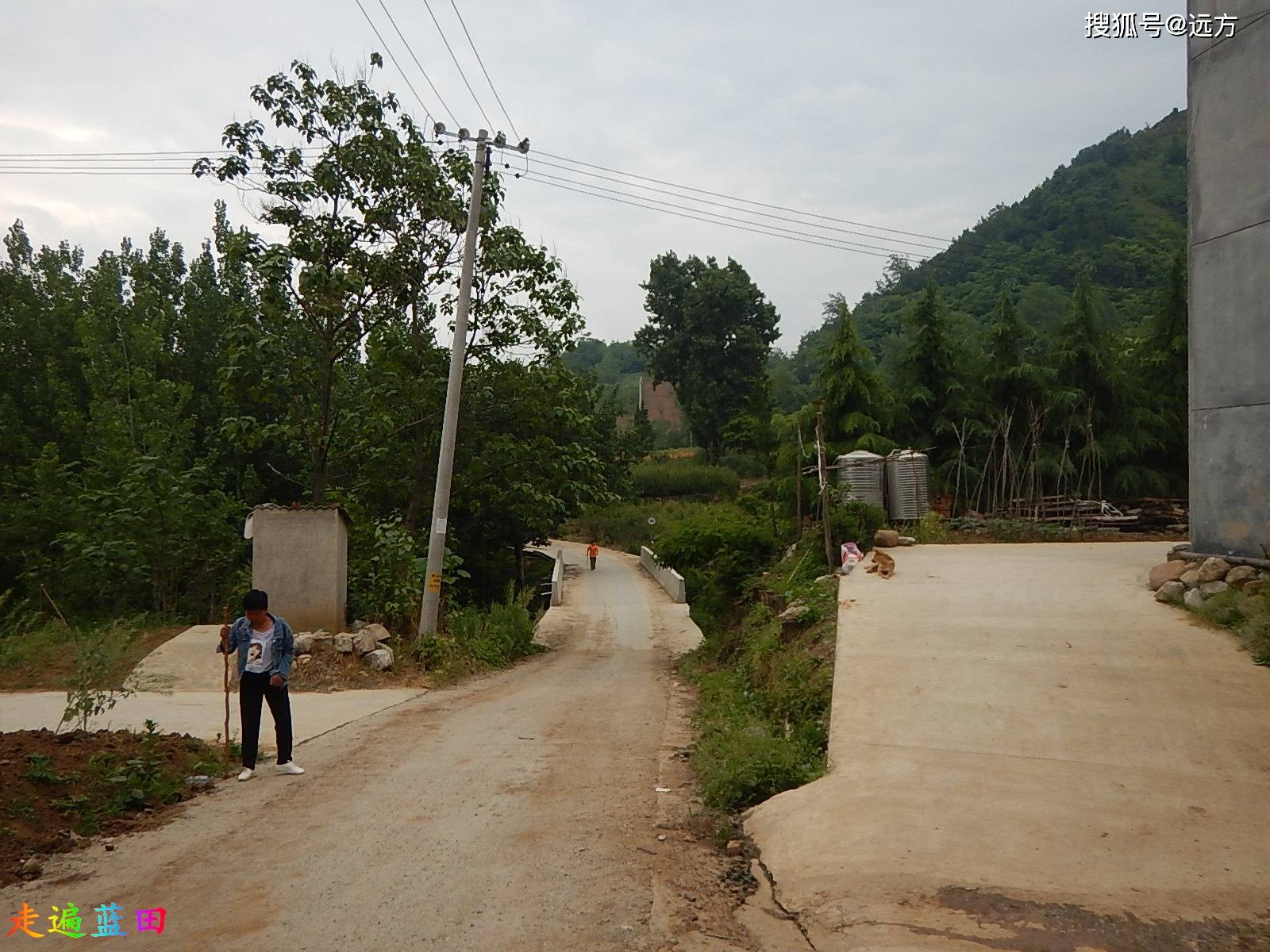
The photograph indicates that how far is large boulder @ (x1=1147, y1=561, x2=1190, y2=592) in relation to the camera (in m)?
10.9

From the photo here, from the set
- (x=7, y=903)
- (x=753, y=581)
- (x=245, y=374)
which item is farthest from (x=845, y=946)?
(x=245, y=374)

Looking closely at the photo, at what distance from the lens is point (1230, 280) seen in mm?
10539

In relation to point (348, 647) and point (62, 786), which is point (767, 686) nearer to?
point (348, 647)

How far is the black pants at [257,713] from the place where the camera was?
23.3 feet

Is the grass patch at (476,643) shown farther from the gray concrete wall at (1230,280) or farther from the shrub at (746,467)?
the shrub at (746,467)

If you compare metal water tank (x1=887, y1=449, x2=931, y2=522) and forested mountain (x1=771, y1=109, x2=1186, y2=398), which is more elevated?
forested mountain (x1=771, y1=109, x2=1186, y2=398)

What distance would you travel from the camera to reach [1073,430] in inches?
1027

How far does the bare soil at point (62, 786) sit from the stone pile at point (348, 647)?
19.2 feet

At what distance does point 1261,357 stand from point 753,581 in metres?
8.30

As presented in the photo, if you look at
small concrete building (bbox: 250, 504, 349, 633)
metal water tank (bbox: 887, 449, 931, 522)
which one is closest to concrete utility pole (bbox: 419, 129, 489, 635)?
small concrete building (bbox: 250, 504, 349, 633)

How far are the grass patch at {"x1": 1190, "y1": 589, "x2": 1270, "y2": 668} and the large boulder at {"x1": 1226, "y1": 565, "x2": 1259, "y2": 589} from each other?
0.24m

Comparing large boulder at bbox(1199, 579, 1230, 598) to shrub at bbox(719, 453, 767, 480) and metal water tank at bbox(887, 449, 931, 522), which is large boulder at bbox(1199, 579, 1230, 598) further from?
shrub at bbox(719, 453, 767, 480)

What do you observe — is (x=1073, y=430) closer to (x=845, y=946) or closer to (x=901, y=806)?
(x=901, y=806)

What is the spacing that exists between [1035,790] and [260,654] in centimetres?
568
